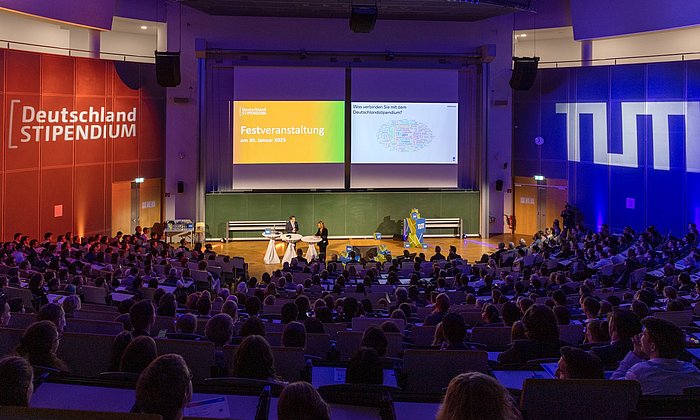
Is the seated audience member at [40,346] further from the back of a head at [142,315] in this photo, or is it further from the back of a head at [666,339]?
the back of a head at [666,339]

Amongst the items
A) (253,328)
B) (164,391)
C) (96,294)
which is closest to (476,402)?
(164,391)

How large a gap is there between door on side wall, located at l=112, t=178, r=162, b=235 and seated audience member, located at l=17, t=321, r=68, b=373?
18553mm

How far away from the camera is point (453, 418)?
7.22 feet

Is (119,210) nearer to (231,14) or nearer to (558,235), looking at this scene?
(231,14)

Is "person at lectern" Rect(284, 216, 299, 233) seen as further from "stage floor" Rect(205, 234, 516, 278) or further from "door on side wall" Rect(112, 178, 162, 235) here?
"door on side wall" Rect(112, 178, 162, 235)

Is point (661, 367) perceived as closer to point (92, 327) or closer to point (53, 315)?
point (92, 327)

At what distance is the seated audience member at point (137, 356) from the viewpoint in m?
4.21

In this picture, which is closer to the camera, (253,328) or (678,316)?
(253,328)

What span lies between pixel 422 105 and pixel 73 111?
36.8 ft

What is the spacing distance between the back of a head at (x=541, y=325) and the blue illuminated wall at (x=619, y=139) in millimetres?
16660

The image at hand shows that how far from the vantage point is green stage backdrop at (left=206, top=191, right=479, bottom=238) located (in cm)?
2400

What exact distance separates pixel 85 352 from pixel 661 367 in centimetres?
367

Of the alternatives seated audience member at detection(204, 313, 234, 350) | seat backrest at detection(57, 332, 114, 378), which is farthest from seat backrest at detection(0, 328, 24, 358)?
seated audience member at detection(204, 313, 234, 350)

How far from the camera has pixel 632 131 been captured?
870 inches
